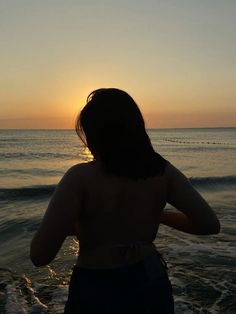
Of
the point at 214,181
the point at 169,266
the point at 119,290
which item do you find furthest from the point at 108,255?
the point at 214,181

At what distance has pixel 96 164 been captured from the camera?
6.48 ft

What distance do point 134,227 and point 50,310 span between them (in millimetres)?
4051

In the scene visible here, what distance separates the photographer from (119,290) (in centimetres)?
204

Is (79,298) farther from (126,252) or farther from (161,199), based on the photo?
(161,199)

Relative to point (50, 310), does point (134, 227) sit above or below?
above

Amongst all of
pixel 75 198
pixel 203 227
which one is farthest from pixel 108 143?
pixel 203 227

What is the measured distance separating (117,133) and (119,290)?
2.44 feet

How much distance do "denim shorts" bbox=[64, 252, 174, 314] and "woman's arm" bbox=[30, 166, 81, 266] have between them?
25 centimetres

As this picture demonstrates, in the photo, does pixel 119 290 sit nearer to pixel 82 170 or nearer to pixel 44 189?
pixel 82 170

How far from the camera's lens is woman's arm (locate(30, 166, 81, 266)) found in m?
1.87

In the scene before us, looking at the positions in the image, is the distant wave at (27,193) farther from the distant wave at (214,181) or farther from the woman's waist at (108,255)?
the woman's waist at (108,255)

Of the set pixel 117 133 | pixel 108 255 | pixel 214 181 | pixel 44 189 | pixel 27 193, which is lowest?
pixel 214 181

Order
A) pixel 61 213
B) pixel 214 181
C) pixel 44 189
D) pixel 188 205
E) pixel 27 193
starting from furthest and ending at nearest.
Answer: pixel 214 181 < pixel 44 189 < pixel 27 193 < pixel 188 205 < pixel 61 213

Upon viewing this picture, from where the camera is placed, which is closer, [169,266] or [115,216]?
[115,216]
